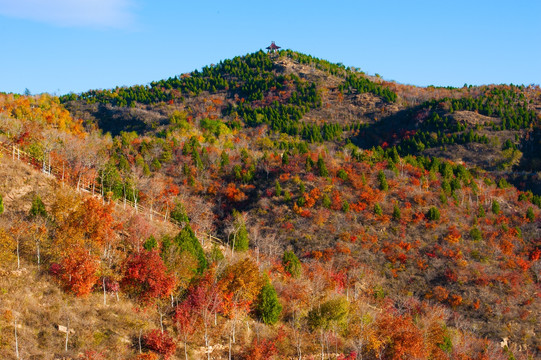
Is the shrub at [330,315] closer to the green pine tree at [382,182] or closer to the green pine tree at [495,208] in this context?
the green pine tree at [382,182]

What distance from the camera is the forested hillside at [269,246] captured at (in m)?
39.0

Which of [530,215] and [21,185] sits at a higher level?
[530,215]

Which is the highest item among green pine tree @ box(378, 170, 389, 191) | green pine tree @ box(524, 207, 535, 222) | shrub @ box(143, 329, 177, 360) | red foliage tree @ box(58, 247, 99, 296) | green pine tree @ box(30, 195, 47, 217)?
green pine tree @ box(378, 170, 389, 191)

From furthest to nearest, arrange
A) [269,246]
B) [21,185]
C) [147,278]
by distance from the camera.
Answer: [269,246] → [21,185] → [147,278]

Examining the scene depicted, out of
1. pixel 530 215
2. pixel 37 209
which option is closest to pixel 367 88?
pixel 530 215

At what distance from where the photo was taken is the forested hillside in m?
39.0

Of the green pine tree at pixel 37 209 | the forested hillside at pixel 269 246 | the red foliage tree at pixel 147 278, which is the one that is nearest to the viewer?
the forested hillside at pixel 269 246

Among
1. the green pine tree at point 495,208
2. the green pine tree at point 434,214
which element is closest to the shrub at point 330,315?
the green pine tree at point 434,214

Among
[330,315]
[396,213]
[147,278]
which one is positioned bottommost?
[330,315]

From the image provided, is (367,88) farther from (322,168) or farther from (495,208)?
(495,208)

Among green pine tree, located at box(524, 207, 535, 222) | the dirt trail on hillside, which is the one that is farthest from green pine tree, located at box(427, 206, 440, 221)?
the dirt trail on hillside

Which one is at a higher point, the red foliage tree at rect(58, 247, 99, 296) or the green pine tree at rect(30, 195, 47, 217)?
the green pine tree at rect(30, 195, 47, 217)

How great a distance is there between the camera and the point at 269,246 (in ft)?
210

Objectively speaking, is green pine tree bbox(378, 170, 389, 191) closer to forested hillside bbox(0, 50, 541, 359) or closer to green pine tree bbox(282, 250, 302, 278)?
forested hillside bbox(0, 50, 541, 359)
